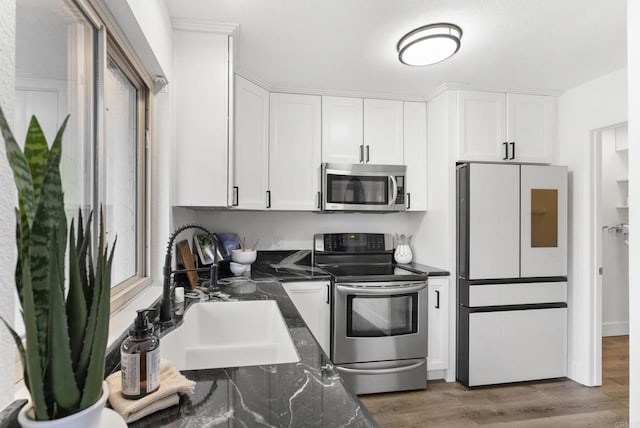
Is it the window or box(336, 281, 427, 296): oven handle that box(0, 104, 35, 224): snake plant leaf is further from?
box(336, 281, 427, 296): oven handle

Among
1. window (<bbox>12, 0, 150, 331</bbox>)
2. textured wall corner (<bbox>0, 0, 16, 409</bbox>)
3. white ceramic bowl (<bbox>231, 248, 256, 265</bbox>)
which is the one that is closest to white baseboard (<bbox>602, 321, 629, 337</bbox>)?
white ceramic bowl (<bbox>231, 248, 256, 265</bbox>)

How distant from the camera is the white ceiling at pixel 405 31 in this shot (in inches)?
70.2

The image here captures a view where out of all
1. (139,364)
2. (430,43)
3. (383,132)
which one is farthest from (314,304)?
(139,364)

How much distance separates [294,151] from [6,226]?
7.89ft

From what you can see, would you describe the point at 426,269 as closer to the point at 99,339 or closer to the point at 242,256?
the point at 242,256

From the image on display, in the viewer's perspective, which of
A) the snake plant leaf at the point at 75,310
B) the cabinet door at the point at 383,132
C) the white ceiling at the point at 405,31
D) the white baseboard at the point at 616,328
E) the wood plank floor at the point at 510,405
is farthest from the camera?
the white baseboard at the point at 616,328

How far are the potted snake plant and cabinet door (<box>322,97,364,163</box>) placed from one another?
255cm

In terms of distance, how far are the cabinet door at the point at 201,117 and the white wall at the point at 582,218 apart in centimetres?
266

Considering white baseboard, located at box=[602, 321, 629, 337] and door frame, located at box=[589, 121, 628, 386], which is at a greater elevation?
door frame, located at box=[589, 121, 628, 386]

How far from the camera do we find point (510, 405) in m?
2.47

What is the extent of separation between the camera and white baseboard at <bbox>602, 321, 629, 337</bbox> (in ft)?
12.8

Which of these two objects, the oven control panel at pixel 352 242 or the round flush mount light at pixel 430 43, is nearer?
the round flush mount light at pixel 430 43

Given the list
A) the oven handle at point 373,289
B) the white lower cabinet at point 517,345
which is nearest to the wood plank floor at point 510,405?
the white lower cabinet at point 517,345

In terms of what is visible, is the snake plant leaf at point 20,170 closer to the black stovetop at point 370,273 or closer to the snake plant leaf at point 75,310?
the snake plant leaf at point 75,310
